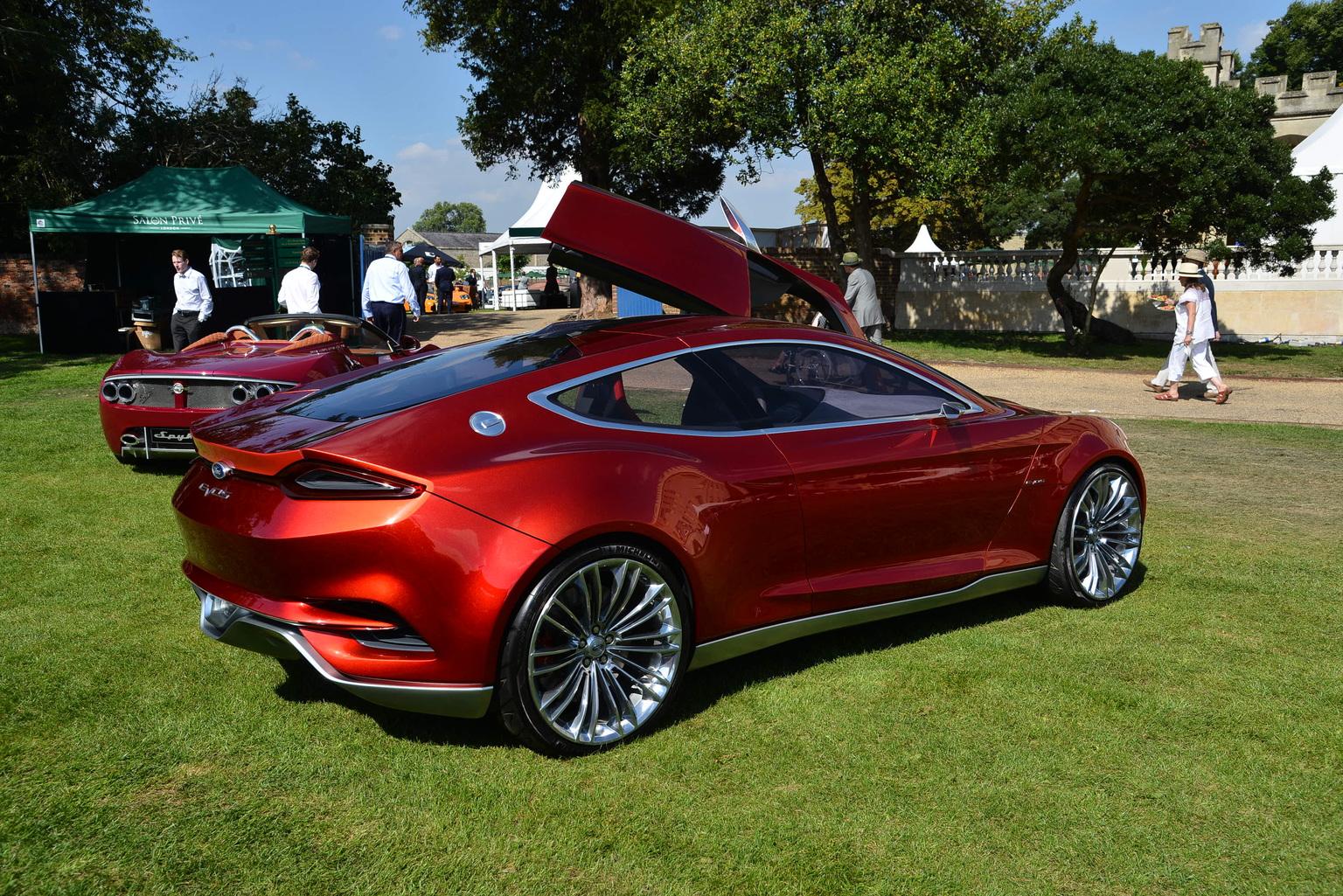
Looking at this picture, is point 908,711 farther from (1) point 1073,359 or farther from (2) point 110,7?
(2) point 110,7

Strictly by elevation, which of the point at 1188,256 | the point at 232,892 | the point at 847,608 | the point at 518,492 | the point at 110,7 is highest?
the point at 110,7

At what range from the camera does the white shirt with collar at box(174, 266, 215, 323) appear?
13.8 m

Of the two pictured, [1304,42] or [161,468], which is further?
[1304,42]

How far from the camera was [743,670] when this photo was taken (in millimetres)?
4234

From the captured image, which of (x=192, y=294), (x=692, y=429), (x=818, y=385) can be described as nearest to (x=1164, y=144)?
(x=192, y=294)

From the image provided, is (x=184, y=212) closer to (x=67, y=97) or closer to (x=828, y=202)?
(x=67, y=97)

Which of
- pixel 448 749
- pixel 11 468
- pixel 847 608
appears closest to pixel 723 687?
pixel 847 608

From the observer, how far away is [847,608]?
4145mm

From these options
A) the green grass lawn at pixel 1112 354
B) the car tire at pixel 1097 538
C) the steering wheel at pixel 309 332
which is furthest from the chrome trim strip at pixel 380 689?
the green grass lawn at pixel 1112 354

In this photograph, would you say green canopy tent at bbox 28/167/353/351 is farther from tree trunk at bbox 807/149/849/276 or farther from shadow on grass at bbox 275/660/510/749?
shadow on grass at bbox 275/660/510/749

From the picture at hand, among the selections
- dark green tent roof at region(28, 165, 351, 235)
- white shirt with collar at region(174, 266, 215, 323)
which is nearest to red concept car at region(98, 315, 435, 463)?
white shirt with collar at region(174, 266, 215, 323)

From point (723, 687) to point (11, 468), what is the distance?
6.64m

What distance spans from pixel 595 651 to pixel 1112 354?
20.8 metres

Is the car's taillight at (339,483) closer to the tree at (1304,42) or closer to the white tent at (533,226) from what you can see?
the white tent at (533,226)
